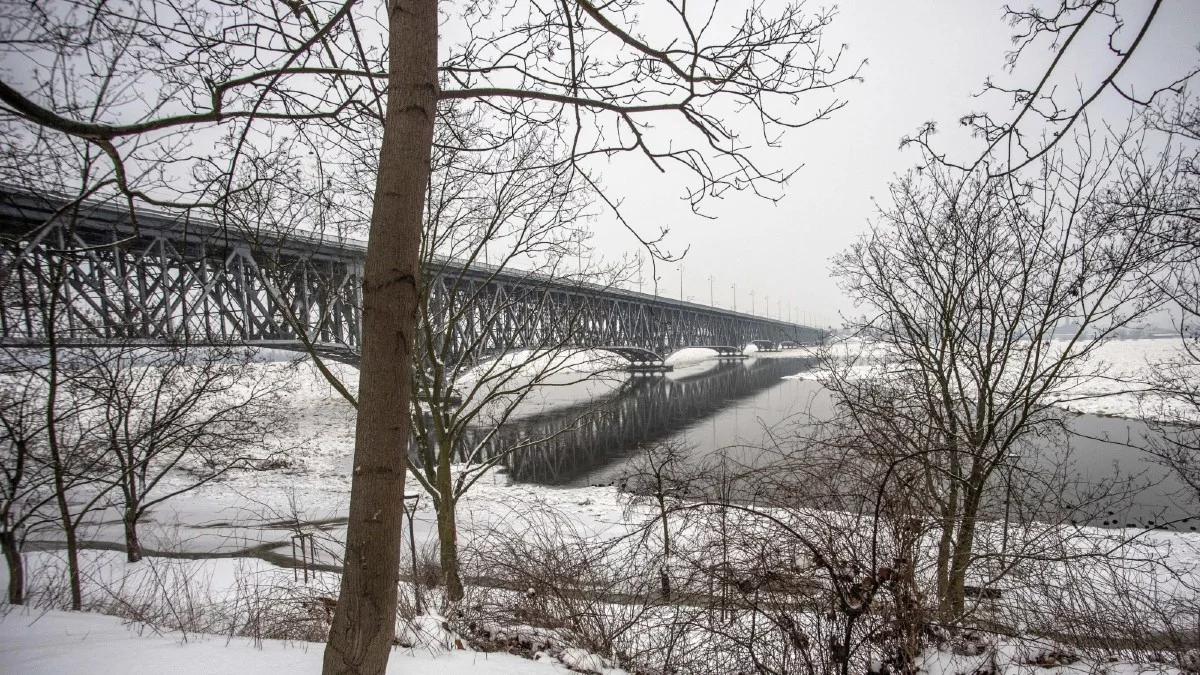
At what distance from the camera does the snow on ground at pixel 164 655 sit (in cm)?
249

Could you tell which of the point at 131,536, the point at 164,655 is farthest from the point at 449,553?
the point at 131,536

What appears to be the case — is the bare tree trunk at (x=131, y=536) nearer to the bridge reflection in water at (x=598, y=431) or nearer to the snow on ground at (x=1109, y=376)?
the bridge reflection in water at (x=598, y=431)

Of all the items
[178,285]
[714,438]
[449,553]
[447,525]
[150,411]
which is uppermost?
[178,285]

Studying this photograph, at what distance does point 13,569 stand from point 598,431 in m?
22.9

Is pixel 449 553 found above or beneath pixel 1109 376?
beneath

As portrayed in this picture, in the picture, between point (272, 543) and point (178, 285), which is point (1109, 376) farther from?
point (272, 543)

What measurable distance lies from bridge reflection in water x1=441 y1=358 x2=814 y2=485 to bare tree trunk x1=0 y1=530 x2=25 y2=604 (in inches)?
248

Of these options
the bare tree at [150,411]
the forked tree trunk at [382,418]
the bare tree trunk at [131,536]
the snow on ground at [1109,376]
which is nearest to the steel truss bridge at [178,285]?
the bare tree at [150,411]

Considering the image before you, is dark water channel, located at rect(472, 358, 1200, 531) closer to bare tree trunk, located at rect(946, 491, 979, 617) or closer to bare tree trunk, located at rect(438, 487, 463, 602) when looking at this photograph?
bare tree trunk, located at rect(946, 491, 979, 617)

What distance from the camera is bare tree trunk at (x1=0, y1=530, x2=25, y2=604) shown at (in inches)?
177

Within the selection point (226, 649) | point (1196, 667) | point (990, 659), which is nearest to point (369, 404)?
point (226, 649)

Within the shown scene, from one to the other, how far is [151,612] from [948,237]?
1156cm

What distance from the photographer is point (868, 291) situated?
992cm

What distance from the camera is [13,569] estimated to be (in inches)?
185
